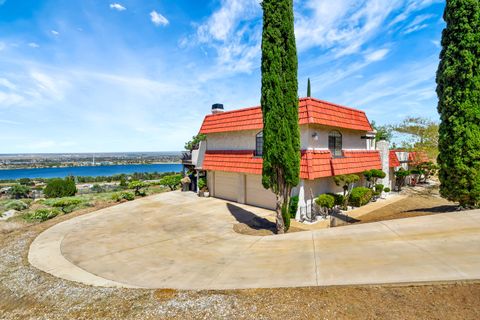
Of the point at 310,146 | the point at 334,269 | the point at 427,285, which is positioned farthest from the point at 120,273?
the point at 310,146

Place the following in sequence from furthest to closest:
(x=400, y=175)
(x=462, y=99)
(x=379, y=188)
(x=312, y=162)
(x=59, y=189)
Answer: (x=59, y=189) < (x=400, y=175) < (x=379, y=188) < (x=312, y=162) < (x=462, y=99)

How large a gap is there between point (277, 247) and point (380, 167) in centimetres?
→ 1342

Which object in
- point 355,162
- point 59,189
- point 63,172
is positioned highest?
point 355,162

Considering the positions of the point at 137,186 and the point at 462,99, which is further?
the point at 137,186

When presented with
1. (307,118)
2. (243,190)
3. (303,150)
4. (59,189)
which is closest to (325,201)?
(303,150)

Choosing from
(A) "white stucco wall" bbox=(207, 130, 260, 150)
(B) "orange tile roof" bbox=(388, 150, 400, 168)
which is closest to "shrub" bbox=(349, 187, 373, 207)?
(B) "orange tile roof" bbox=(388, 150, 400, 168)

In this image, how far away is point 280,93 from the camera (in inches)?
371

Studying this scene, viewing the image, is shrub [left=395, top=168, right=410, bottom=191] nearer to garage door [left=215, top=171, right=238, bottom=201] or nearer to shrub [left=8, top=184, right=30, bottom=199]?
garage door [left=215, top=171, right=238, bottom=201]

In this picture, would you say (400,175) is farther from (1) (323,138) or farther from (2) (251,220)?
(2) (251,220)

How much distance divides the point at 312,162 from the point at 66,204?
15027 mm

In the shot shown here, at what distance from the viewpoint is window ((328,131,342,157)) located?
14.5m

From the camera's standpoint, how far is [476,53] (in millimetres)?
9547

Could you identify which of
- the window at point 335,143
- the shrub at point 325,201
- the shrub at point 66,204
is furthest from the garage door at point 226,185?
the shrub at point 66,204

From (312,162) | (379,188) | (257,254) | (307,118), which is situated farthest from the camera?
(379,188)
